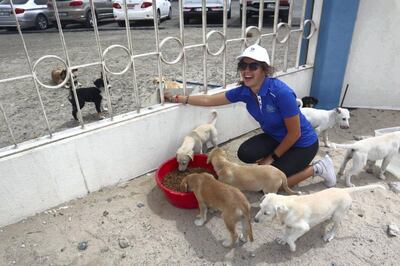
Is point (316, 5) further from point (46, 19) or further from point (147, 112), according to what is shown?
point (46, 19)

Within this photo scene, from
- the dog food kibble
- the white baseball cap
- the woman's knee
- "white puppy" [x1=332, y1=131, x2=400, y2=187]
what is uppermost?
the white baseball cap

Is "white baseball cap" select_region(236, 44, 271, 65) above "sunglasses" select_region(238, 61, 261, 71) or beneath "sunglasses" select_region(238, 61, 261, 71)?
above

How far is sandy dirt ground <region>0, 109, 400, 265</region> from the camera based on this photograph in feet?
9.23

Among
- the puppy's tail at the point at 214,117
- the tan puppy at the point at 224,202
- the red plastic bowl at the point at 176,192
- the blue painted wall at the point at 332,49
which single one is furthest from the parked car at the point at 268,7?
the tan puppy at the point at 224,202

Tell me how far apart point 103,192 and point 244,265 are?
185 centimetres

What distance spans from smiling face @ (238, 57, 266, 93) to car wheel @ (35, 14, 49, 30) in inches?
641

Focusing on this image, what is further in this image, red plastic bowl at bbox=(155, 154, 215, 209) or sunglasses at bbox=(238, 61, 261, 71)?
red plastic bowl at bbox=(155, 154, 215, 209)

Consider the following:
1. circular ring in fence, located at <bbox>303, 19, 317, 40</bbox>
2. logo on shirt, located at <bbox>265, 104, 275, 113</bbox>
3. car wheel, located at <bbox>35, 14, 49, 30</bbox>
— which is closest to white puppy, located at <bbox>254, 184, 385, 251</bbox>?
logo on shirt, located at <bbox>265, 104, 275, 113</bbox>

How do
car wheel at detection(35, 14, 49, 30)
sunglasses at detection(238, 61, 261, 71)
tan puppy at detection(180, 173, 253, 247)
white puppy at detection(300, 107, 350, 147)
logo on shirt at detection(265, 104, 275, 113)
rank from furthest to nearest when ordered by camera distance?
car wheel at detection(35, 14, 49, 30)
white puppy at detection(300, 107, 350, 147)
logo on shirt at detection(265, 104, 275, 113)
sunglasses at detection(238, 61, 261, 71)
tan puppy at detection(180, 173, 253, 247)

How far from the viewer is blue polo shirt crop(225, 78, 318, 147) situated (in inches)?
127

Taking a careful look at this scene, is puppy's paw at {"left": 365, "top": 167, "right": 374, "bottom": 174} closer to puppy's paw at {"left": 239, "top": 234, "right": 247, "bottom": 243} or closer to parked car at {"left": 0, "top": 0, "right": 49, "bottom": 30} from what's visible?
puppy's paw at {"left": 239, "top": 234, "right": 247, "bottom": 243}

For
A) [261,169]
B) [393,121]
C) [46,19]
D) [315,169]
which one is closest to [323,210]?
[261,169]

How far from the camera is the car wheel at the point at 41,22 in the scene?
52.4ft

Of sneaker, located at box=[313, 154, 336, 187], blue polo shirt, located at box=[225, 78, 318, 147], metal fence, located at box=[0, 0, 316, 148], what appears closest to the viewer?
metal fence, located at box=[0, 0, 316, 148]
